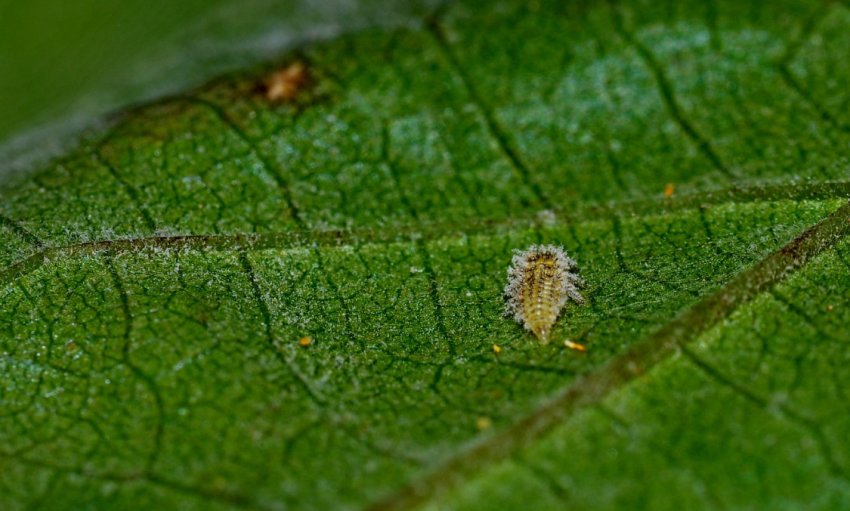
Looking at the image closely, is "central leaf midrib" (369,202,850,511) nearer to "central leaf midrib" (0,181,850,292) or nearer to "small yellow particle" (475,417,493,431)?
"small yellow particle" (475,417,493,431)

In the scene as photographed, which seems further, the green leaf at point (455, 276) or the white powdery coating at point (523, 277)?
the white powdery coating at point (523, 277)

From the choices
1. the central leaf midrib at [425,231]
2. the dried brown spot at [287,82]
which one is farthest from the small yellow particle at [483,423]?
the dried brown spot at [287,82]

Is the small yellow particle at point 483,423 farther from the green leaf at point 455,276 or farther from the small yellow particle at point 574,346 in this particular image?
the small yellow particle at point 574,346

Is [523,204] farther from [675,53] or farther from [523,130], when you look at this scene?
[675,53]

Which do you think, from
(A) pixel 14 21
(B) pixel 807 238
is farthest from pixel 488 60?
(A) pixel 14 21

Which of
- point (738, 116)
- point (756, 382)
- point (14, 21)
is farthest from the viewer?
point (14, 21)

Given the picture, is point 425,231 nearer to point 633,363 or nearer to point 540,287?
point 540,287
